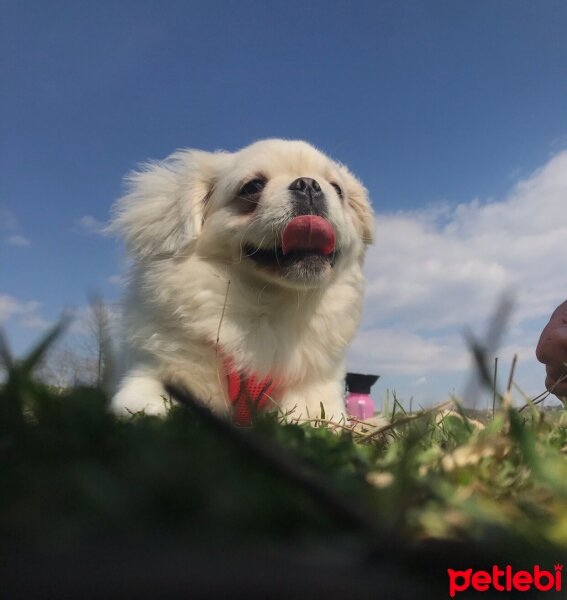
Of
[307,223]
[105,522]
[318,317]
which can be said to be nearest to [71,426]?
[105,522]

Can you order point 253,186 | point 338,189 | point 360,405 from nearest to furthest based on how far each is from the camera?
1. point 253,186
2. point 338,189
3. point 360,405

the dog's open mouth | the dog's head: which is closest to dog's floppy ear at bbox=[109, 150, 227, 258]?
the dog's head

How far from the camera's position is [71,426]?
1.00 metres

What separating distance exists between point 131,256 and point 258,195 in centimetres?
99

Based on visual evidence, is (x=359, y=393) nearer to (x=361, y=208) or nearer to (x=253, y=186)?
(x=361, y=208)

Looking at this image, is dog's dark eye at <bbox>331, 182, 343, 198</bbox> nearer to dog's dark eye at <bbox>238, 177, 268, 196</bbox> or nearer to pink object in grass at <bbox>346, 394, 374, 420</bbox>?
dog's dark eye at <bbox>238, 177, 268, 196</bbox>

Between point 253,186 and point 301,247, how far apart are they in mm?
588

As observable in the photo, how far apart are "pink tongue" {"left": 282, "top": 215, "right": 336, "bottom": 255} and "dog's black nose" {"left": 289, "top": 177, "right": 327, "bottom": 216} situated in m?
0.07

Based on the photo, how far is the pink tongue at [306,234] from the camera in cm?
332

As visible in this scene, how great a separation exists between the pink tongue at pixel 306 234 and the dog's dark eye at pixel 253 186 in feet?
1.55

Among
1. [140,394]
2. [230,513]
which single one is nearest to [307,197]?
[140,394]
